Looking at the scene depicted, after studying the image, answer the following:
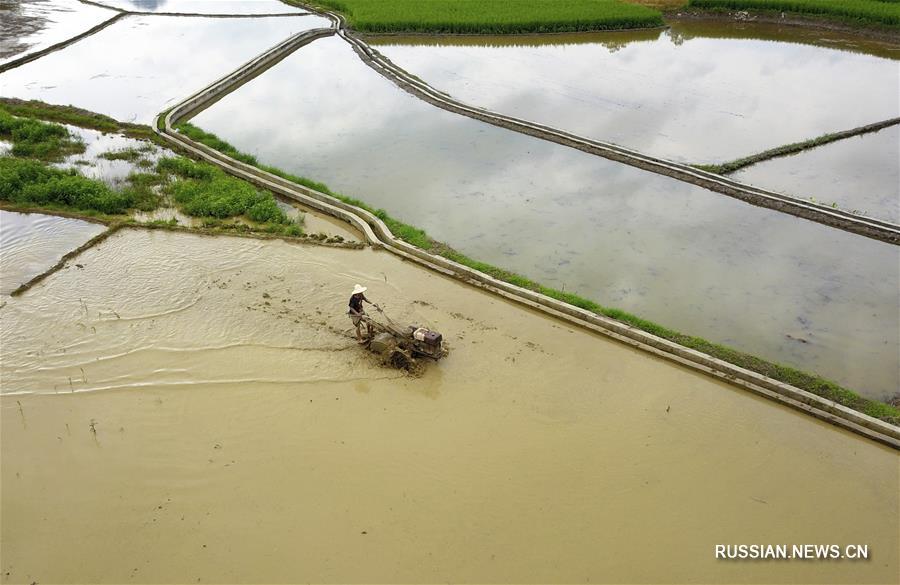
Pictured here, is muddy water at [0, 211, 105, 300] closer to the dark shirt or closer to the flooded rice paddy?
the flooded rice paddy

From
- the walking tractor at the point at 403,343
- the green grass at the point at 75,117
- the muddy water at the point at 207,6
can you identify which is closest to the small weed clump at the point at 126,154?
the green grass at the point at 75,117

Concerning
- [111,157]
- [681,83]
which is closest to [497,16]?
[681,83]

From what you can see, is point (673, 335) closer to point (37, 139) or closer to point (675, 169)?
point (675, 169)

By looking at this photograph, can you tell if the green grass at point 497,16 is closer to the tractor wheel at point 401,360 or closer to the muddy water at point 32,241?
the muddy water at point 32,241

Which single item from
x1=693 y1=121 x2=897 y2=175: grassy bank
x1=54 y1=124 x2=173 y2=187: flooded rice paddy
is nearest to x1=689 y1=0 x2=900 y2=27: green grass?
x1=693 y1=121 x2=897 y2=175: grassy bank

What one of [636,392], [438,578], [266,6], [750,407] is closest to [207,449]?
[438,578]

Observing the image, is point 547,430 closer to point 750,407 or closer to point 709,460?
point 709,460
